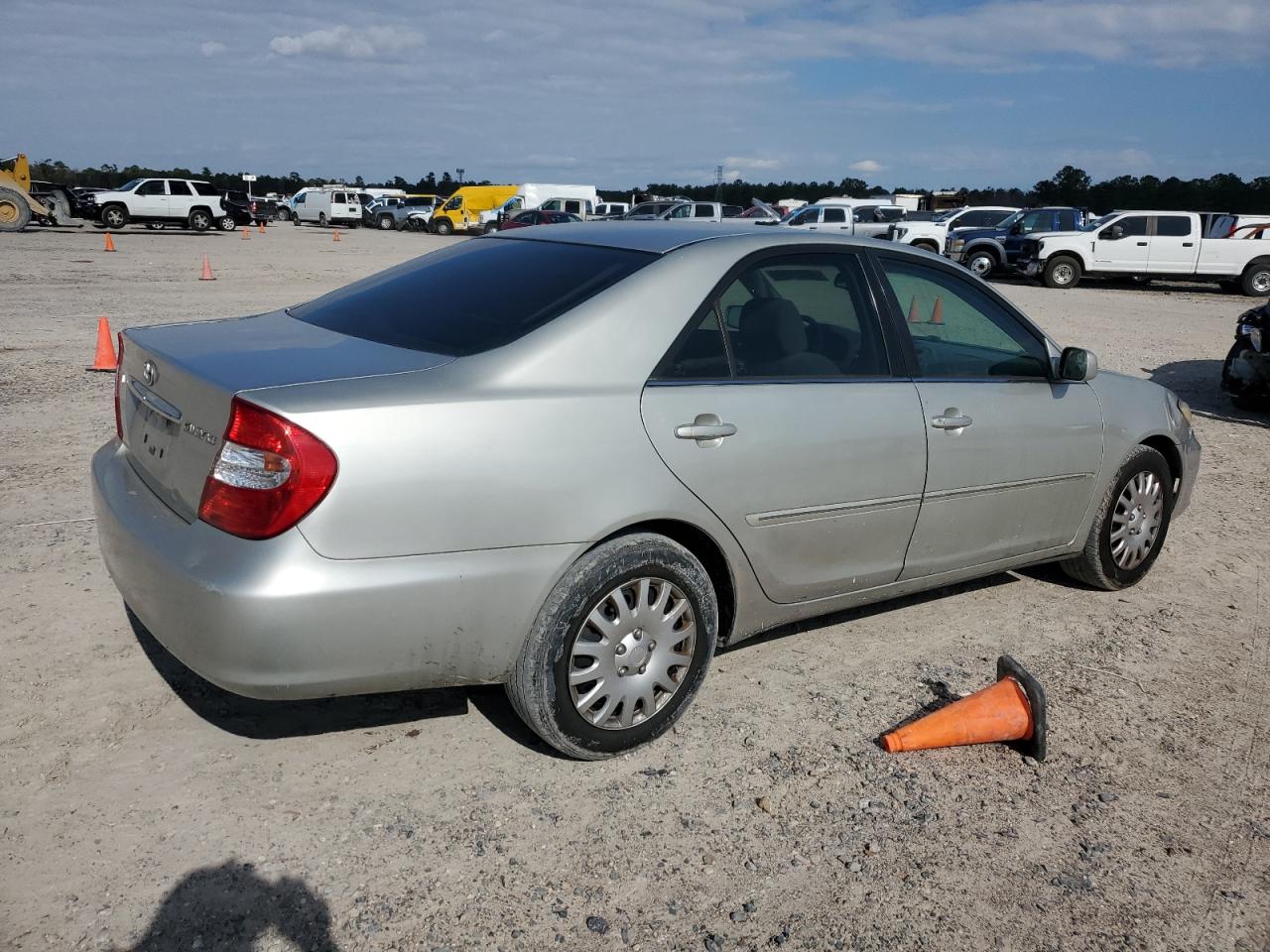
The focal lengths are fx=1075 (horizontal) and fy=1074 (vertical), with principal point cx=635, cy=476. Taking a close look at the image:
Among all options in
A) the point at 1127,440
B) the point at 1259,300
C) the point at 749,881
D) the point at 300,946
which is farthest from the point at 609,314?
the point at 1259,300

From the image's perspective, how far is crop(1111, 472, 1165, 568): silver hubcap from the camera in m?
5.06

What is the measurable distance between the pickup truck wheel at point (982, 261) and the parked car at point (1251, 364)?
18781 millimetres

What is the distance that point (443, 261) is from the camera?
13.7ft

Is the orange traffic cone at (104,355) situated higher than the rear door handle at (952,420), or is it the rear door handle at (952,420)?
the rear door handle at (952,420)

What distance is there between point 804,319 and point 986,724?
60.9 inches

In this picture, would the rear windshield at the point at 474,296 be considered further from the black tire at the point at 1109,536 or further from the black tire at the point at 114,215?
the black tire at the point at 114,215

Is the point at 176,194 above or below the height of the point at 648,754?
above

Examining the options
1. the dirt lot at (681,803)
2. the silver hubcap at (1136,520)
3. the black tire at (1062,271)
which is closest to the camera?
the dirt lot at (681,803)

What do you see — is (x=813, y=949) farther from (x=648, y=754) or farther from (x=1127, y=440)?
(x=1127, y=440)

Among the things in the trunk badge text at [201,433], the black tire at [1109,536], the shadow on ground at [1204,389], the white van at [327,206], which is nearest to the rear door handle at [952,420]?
the black tire at [1109,536]

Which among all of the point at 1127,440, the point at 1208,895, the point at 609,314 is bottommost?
the point at 1208,895

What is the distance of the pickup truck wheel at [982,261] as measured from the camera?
28.3m

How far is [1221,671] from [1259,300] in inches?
965

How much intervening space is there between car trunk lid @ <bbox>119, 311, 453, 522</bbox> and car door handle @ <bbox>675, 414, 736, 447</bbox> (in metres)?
0.77
